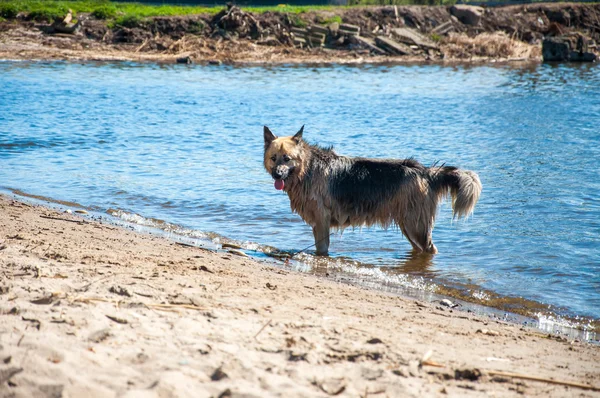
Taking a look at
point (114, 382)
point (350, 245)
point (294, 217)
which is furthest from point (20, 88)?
point (114, 382)

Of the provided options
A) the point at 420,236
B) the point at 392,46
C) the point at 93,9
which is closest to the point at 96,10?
the point at 93,9

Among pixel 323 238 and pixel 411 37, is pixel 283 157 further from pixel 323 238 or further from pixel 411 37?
pixel 411 37

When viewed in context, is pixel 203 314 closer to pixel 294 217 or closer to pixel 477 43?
pixel 294 217

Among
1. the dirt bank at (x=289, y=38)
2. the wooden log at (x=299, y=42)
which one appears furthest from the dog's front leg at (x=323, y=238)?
the wooden log at (x=299, y=42)

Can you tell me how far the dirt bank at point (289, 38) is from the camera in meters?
36.4

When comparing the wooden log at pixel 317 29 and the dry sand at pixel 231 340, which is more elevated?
the wooden log at pixel 317 29

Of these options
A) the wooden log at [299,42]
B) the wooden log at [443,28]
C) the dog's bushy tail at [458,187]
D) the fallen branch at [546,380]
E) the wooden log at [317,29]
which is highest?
the wooden log at [443,28]

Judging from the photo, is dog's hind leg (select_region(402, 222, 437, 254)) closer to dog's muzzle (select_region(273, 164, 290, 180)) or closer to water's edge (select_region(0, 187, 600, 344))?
water's edge (select_region(0, 187, 600, 344))

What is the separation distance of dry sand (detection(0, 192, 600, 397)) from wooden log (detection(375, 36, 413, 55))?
33125 millimetres

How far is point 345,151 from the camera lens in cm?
1647

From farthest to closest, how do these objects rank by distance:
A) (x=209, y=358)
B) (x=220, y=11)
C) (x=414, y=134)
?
(x=220, y=11) < (x=414, y=134) < (x=209, y=358)

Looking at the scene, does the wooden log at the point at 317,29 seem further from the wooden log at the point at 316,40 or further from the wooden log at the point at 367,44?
the wooden log at the point at 367,44

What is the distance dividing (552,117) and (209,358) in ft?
63.5

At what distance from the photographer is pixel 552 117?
848 inches
